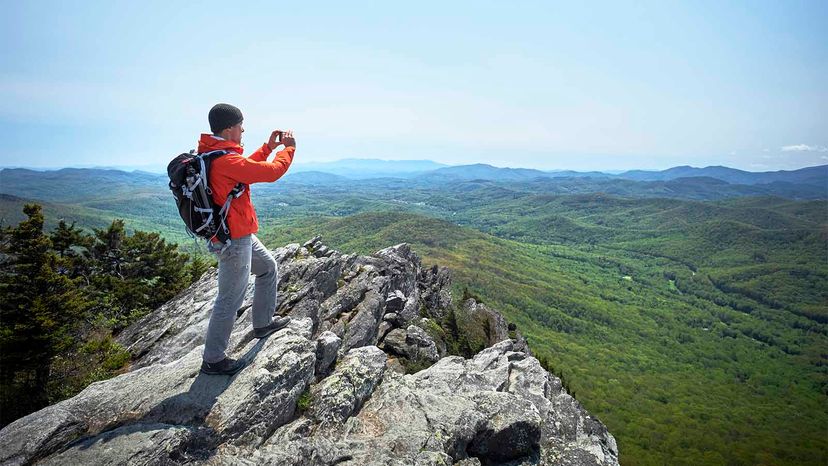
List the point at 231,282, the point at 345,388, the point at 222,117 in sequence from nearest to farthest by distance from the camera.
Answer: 1. the point at 222,117
2. the point at 231,282
3. the point at 345,388

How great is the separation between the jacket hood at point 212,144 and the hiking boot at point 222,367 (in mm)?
5370

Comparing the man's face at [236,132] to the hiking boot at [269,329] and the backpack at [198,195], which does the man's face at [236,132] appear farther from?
the hiking boot at [269,329]

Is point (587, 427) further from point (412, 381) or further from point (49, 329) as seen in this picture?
point (49, 329)

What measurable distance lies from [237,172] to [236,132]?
1.12 metres

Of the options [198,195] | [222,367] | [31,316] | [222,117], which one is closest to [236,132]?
[222,117]

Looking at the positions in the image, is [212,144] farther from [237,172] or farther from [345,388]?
[345,388]

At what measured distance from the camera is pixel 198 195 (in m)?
7.78

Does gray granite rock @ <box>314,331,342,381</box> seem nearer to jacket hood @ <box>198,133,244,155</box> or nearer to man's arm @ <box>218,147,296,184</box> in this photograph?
man's arm @ <box>218,147,296,184</box>

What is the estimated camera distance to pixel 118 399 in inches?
365

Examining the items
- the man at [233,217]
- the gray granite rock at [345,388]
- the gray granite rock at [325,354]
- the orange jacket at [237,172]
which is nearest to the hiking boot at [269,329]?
the man at [233,217]

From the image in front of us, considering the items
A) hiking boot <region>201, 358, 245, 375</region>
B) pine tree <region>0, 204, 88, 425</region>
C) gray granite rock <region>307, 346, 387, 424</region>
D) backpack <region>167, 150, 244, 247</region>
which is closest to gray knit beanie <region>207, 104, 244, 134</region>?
backpack <region>167, 150, 244, 247</region>

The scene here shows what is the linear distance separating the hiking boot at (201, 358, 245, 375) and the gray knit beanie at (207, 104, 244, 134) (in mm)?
5817

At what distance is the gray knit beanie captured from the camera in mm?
8000

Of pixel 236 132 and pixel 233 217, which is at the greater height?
pixel 236 132
